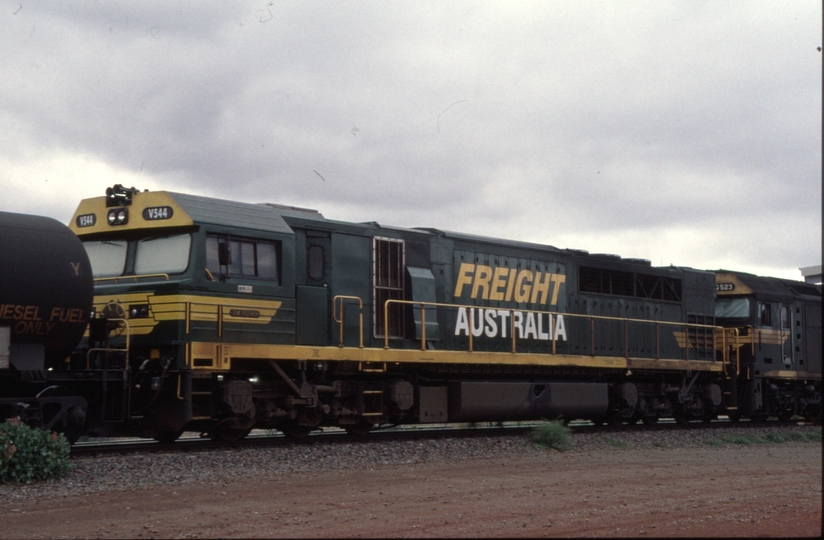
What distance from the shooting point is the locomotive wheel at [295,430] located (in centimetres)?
1672

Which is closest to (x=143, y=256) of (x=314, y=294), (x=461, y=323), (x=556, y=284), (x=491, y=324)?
(x=314, y=294)

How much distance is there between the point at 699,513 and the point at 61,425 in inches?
347

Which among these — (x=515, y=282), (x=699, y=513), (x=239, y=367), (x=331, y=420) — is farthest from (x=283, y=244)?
(x=699, y=513)

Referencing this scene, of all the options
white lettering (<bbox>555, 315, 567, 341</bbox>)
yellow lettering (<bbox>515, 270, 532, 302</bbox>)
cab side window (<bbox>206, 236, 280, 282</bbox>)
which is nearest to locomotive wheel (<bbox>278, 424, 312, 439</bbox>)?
cab side window (<bbox>206, 236, 280, 282</bbox>)

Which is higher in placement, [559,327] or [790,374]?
[559,327]

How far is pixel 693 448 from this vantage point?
60.2 feet

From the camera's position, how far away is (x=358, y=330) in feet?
56.7

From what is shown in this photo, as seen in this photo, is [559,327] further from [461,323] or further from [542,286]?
[461,323]

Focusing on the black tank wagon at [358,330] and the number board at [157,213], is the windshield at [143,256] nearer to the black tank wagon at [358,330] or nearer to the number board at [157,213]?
the black tank wagon at [358,330]

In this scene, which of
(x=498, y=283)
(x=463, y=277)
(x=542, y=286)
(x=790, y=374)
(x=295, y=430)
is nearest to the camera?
(x=295, y=430)

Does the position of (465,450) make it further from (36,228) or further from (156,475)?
(36,228)

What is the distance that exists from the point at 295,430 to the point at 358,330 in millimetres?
2107

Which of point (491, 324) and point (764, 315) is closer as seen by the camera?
point (491, 324)

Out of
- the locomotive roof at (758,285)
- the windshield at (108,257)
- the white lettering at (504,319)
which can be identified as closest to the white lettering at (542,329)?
the white lettering at (504,319)
